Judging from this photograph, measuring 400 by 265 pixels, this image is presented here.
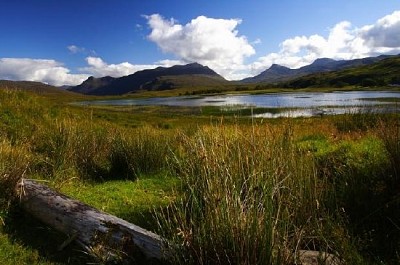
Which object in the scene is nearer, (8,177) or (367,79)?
(8,177)

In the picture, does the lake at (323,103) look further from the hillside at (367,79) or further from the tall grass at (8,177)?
the hillside at (367,79)

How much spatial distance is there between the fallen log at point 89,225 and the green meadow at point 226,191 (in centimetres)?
20

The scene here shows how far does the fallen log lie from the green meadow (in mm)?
196

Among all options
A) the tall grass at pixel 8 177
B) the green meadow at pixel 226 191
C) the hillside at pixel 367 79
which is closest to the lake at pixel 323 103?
the green meadow at pixel 226 191

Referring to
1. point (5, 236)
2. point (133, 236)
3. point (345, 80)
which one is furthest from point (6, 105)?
point (345, 80)

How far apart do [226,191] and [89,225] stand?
10.0 feet

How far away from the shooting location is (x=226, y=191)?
4609 millimetres

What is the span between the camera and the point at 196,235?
15.6 ft

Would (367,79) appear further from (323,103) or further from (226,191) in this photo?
(226,191)

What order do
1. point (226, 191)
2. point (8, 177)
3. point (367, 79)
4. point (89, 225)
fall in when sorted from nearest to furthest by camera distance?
1. point (226, 191)
2. point (89, 225)
3. point (8, 177)
4. point (367, 79)

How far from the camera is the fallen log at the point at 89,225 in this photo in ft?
19.0

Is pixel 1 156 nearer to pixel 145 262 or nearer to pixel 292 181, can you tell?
pixel 145 262

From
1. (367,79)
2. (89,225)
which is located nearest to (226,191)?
(89,225)

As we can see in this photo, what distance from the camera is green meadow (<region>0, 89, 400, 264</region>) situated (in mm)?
4688
